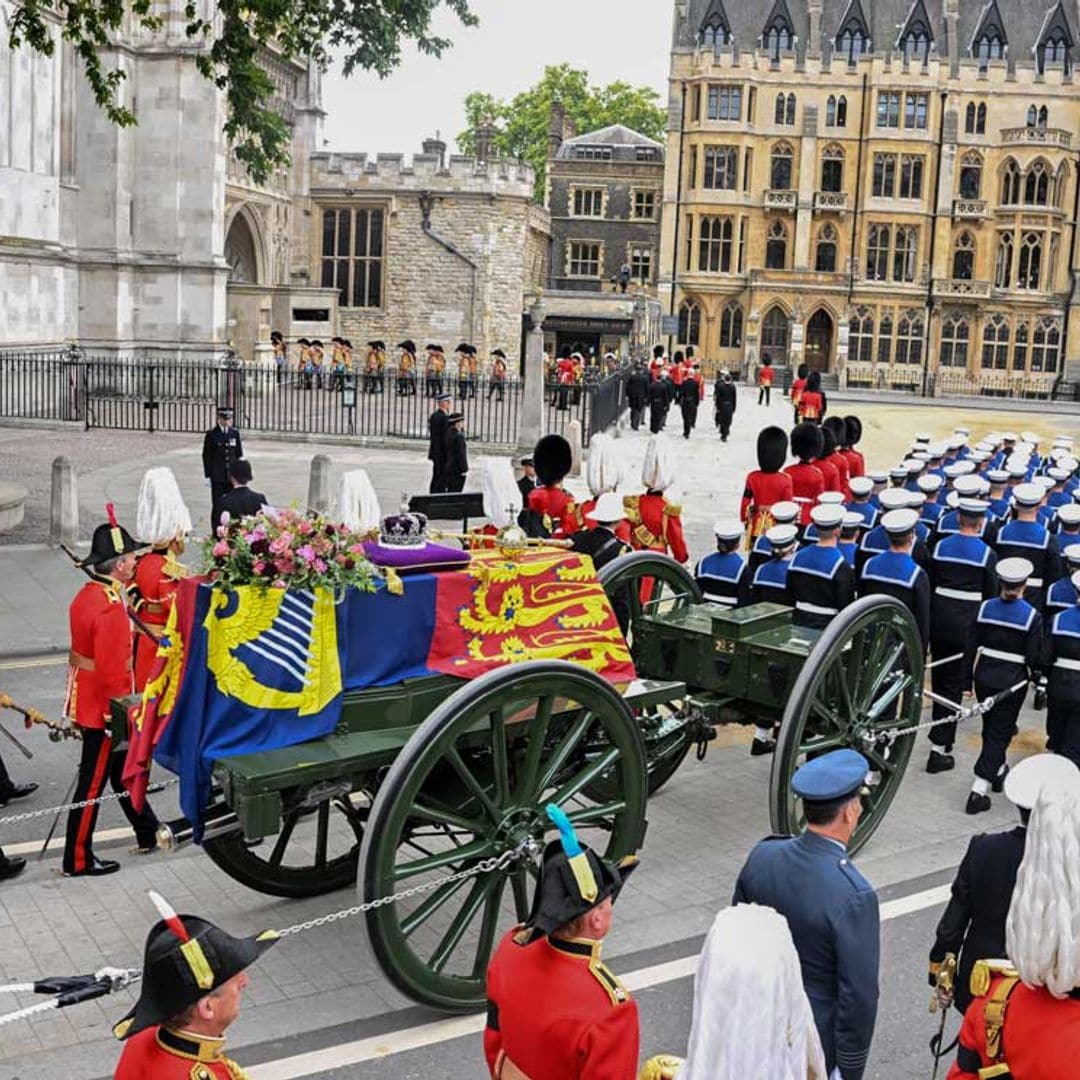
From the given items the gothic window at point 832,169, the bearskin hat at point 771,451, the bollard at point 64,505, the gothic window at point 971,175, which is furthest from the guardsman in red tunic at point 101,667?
the gothic window at point 971,175

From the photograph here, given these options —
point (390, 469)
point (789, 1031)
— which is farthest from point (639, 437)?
point (789, 1031)

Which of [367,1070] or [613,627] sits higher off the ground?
[613,627]

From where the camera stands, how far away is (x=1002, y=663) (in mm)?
9000

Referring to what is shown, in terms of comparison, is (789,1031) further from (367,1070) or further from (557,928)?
(367,1070)

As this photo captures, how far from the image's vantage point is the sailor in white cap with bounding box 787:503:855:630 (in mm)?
9336

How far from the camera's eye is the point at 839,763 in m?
4.75

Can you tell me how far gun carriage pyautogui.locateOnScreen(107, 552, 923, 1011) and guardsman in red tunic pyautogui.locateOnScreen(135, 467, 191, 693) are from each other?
1.52 m

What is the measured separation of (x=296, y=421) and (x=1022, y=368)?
44824mm

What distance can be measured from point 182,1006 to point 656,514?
7.99m

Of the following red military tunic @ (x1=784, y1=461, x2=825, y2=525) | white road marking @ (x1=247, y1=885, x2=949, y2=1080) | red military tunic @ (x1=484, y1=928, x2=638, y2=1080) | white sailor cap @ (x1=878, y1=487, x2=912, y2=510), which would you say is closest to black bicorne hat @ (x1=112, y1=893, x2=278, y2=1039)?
red military tunic @ (x1=484, y1=928, x2=638, y2=1080)

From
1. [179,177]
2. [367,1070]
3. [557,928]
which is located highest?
[179,177]

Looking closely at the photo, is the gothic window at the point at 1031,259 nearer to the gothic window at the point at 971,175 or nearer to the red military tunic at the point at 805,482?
the gothic window at the point at 971,175

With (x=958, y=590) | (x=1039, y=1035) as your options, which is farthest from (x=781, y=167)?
(x=1039, y=1035)

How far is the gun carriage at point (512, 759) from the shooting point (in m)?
5.54
